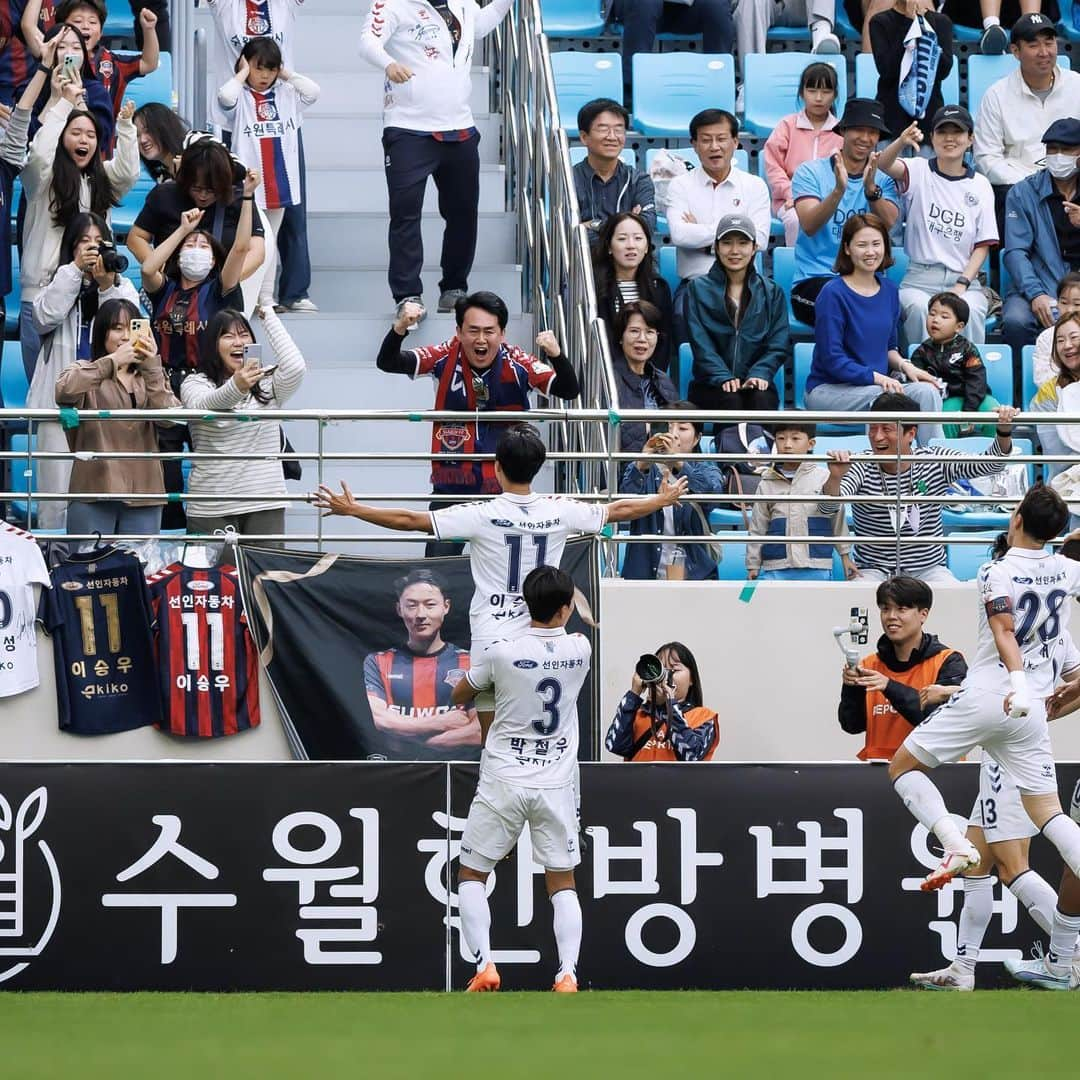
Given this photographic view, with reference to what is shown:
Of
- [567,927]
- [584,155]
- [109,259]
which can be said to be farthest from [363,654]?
[584,155]

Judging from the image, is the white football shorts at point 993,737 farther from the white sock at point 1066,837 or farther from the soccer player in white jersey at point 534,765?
the soccer player in white jersey at point 534,765

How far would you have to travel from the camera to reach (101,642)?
1043cm

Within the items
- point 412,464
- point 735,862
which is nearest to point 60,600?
point 412,464

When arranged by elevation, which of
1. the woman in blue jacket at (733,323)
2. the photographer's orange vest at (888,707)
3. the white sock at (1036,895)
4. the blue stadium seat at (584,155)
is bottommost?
the white sock at (1036,895)

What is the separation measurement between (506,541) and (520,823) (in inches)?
50.4

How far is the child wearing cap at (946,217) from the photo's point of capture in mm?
13438

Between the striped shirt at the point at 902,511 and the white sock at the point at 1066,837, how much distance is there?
8.21ft

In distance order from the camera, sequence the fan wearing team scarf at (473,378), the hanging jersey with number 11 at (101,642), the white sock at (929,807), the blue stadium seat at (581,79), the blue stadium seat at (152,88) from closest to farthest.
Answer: the white sock at (929,807), the hanging jersey with number 11 at (101,642), the fan wearing team scarf at (473,378), the blue stadium seat at (152,88), the blue stadium seat at (581,79)

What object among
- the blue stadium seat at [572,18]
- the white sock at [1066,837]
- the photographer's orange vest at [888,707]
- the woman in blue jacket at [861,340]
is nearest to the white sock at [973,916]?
the white sock at [1066,837]

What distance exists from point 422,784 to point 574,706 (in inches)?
53.6

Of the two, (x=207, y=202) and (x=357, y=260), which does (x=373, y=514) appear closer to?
(x=207, y=202)

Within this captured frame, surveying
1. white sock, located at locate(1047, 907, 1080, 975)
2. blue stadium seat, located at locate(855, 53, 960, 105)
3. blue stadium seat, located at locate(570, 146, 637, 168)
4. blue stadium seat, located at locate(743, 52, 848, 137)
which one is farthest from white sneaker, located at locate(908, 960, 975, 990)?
blue stadium seat, located at locate(855, 53, 960, 105)

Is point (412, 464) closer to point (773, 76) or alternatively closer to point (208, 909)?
point (208, 909)

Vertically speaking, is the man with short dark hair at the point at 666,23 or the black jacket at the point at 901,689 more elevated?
the man with short dark hair at the point at 666,23
